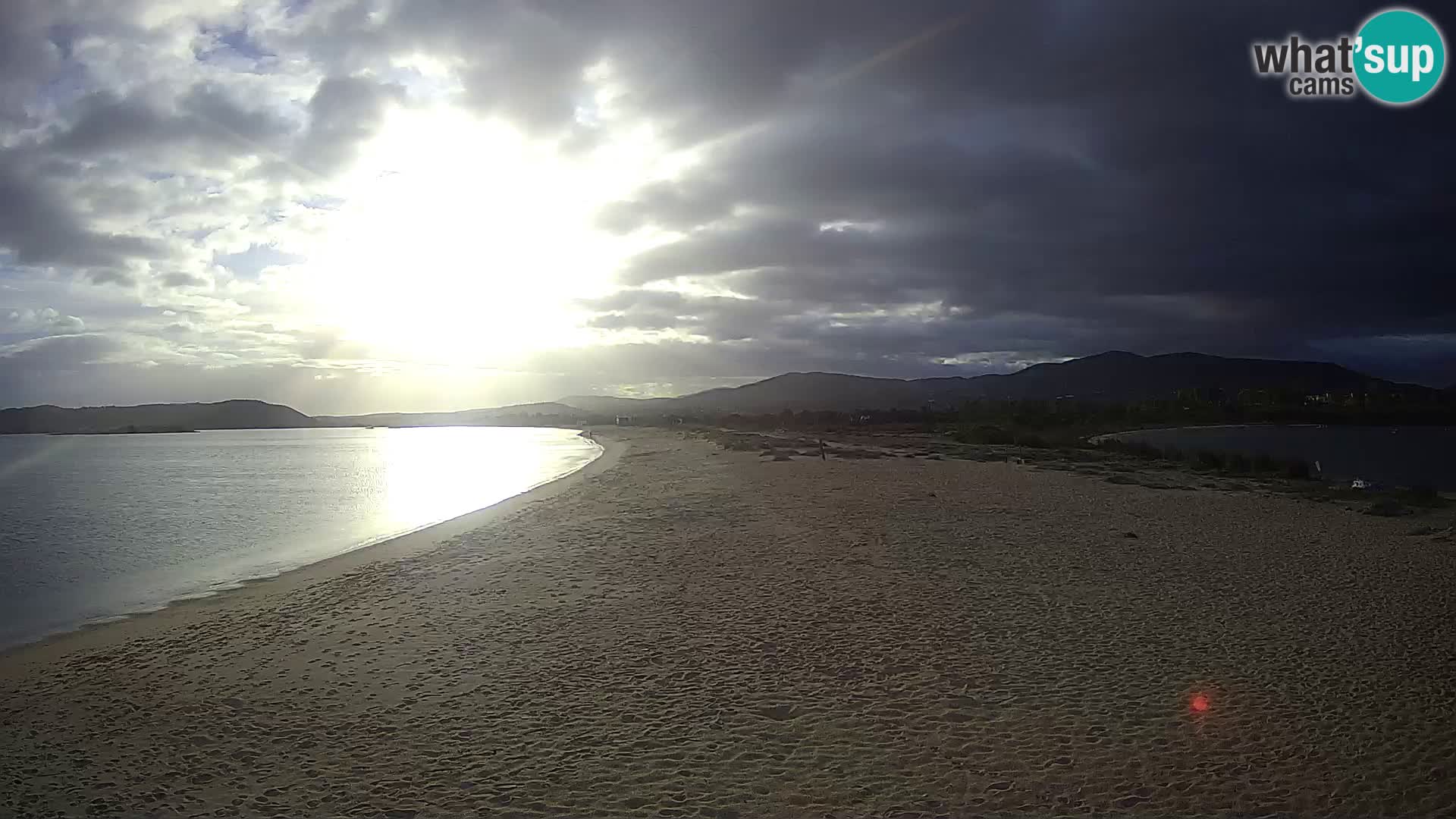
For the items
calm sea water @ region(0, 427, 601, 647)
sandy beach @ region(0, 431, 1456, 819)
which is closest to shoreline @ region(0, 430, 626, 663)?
sandy beach @ region(0, 431, 1456, 819)

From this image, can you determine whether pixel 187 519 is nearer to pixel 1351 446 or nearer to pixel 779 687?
pixel 779 687


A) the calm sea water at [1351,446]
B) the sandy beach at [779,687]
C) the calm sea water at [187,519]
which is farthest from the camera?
the calm sea water at [1351,446]

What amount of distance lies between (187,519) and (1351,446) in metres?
65.9

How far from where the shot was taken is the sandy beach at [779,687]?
495 centimetres

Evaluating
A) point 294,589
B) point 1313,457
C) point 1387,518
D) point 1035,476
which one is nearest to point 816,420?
point 1313,457

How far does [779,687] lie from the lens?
669 centimetres

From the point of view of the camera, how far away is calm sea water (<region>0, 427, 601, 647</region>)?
12.9 meters

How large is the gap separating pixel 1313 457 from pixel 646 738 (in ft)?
161

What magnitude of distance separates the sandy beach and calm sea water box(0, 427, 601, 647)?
2232mm

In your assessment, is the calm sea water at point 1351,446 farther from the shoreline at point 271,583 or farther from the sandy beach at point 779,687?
the shoreline at point 271,583

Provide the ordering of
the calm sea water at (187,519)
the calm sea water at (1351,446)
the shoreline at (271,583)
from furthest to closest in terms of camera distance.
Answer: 1. the calm sea water at (1351,446)
2. the calm sea water at (187,519)
3. the shoreline at (271,583)

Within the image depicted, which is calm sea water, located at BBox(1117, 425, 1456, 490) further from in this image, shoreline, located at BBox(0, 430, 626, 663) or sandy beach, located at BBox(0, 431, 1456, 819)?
shoreline, located at BBox(0, 430, 626, 663)

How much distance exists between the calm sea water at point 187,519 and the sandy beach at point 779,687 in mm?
2232

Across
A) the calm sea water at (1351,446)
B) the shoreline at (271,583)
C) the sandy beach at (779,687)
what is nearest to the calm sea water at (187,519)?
the shoreline at (271,583)
